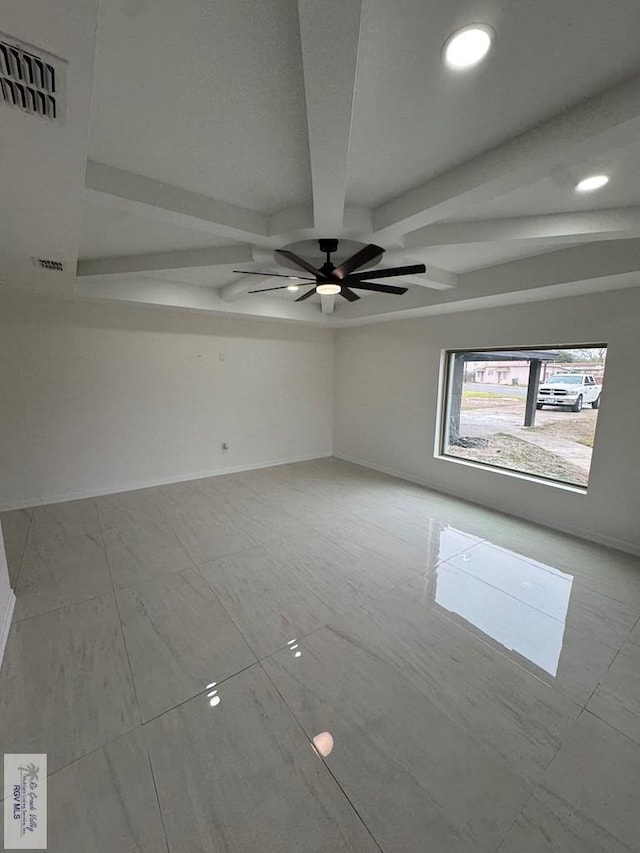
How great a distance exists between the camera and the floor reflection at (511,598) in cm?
209

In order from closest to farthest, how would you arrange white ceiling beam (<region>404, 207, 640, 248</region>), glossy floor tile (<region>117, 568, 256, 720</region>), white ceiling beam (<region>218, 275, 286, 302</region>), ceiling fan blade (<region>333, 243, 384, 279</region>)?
glossy floor tile (<region>117, 568, 256, 720</region>), white ceiling beam (<region>404, 207, 640, 248</region>), ceiling fan blade (<region>333, 243, 384, 279</region>), white ceiling beam (<region>218, 275, 286, 302</region>)

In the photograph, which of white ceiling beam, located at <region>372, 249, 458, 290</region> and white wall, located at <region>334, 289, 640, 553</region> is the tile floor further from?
white ceiling beam, located at <region>372, 249, 458, 290</region>

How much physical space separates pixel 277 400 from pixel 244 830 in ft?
16.2

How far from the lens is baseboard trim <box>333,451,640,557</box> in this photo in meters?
3.18

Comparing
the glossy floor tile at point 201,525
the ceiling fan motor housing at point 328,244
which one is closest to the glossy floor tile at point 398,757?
the glossy floor tile at point 201,525

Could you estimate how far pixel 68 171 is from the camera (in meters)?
1.51

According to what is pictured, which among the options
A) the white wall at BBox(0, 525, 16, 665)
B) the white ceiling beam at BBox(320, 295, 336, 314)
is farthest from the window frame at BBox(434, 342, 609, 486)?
the white wall at BBox(0, 525, 16, 665)

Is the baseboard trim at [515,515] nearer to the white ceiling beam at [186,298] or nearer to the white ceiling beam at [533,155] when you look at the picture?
the white ceiling beam at [186,298]

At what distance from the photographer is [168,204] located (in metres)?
2.06

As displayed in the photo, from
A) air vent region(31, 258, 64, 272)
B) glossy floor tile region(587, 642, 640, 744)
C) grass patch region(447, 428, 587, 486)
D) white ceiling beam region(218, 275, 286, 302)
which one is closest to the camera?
glossy floor tile region(587, 642, 640, 744)

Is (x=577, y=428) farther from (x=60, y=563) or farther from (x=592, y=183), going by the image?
(x=60, y=563)

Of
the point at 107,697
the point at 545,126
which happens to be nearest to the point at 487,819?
the point at 107,697

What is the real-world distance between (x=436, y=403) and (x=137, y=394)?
3998mm

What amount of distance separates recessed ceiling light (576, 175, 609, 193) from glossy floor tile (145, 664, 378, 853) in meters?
3.20
